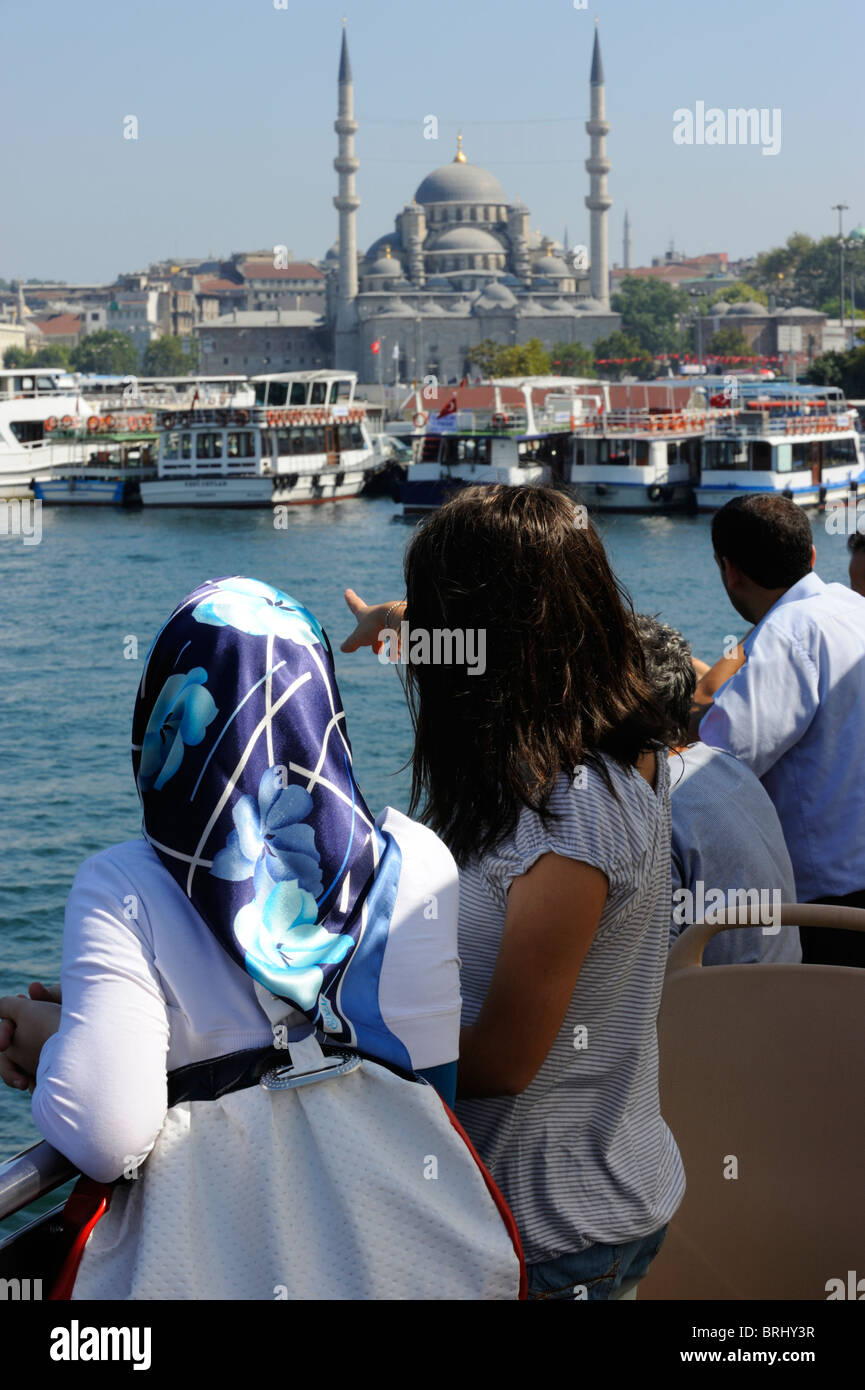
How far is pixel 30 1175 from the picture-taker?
916mm

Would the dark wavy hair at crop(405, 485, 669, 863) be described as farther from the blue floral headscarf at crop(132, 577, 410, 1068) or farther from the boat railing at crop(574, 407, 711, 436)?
the boat railing at crop(574, 407, 711, 436)

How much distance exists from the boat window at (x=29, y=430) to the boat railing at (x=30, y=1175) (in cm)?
3119

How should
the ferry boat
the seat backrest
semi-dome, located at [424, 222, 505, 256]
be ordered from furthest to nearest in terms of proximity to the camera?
semi-dome, located at [424, 222, 505, 256] → the ferry boat → the seat backrest

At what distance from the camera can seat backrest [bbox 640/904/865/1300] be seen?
130 centimetres

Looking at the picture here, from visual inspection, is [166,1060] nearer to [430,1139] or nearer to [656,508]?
[430,1139]

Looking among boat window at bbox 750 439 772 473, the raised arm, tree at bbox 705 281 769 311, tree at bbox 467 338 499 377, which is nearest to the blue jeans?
the raised arm

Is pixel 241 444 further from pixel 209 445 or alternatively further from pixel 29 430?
pixel 29 430

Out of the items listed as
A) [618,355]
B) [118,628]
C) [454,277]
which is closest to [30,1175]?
[118,628]

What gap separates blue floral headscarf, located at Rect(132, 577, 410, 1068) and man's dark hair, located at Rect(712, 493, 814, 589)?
1206mm

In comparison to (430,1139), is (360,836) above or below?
above

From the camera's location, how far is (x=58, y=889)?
6.92 metres

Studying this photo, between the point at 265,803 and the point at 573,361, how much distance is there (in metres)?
60.3

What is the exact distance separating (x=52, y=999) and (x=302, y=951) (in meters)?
0.24
